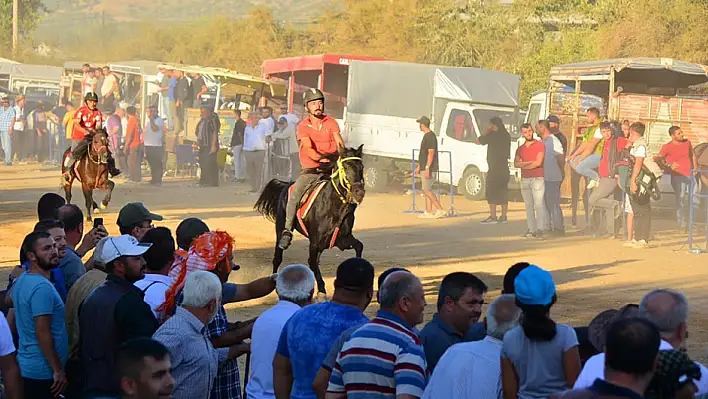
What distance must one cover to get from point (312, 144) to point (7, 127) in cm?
2737

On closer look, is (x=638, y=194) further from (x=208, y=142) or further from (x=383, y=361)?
(x=383, y=361)

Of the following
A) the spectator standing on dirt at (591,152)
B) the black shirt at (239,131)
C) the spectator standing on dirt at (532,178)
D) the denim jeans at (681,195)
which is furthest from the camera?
the black shirt at (239,131)

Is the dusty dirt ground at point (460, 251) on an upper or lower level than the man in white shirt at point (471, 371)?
lower

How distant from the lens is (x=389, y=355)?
17.2 ft

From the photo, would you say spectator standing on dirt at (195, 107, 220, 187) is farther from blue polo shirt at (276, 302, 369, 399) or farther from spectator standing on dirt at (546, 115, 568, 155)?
blue polo shirt at (276, 302, 369, 399)

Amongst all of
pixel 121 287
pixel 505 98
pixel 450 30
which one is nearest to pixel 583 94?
pixel 505 98

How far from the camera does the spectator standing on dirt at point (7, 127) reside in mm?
39438

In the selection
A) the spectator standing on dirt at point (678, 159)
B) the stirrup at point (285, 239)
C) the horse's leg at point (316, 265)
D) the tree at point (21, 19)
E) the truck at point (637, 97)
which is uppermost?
the tree at point (21, 19)

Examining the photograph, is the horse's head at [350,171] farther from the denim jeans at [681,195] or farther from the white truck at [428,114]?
the white truck at [428,114]

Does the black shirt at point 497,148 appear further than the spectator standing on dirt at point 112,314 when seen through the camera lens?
Yes

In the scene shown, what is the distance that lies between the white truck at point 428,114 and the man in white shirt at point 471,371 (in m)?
20.1

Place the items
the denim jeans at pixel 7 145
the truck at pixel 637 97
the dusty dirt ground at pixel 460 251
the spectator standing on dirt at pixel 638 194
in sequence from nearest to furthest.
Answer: the dusty dirt ground at pixel 460 251 < the spectator standing on dirt at pixel 638 194 < the truck at pixel 637 97 < the denim jeans at pixel 7 145

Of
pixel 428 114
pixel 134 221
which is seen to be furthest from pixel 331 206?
pixel 428 114

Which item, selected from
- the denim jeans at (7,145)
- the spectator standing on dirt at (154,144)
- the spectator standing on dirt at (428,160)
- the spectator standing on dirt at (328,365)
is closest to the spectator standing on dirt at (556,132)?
the spectator standing on dirt at (428,160)
